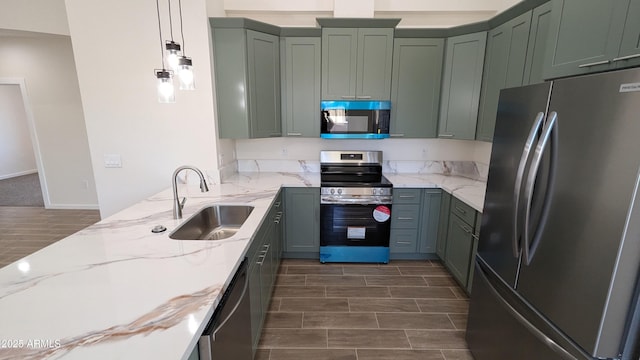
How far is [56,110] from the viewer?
4.57 m

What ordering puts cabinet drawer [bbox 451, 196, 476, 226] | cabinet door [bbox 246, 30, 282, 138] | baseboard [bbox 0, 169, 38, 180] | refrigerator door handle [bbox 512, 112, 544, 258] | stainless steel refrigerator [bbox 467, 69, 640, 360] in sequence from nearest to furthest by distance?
stainless steel refrigerator [bbox 467, 69, 640, 360] < refrigerator door handle [bbox 512, 112, 544, 258] < cabinet drawer [bbox 451, 196, 476, 226] < cabinet door [bbox 246, 30, 282, 138] < baseboard [bbox 0, 169, 38, 180]

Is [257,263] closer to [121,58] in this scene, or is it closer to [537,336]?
[537,336]

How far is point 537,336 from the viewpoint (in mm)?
1263

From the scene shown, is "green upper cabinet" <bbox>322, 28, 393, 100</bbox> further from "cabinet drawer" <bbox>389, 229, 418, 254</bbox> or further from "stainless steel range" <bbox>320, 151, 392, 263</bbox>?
"cabinet drawer" <bbox>389, 229, 418, 254</bbox>

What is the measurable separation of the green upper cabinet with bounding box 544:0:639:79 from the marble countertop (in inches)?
75.1

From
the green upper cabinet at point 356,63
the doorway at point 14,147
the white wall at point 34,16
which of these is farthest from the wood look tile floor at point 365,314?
the doorway at point 14,147

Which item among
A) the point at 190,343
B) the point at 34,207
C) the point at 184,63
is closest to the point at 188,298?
the point at 190,343

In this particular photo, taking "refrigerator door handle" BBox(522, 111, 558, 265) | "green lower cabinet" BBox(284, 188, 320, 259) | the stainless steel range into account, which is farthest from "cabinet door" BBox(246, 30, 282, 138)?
"refrigerator door handle" BBox(522, 111, 558, 265)

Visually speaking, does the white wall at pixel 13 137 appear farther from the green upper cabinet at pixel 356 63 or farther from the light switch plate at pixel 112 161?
the green upper cabinet at pixel 356 63

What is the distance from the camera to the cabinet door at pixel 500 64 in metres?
2.23

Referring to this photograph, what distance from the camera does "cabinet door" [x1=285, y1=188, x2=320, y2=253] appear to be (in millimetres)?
2992

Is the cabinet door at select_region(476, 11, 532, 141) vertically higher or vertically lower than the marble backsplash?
higher

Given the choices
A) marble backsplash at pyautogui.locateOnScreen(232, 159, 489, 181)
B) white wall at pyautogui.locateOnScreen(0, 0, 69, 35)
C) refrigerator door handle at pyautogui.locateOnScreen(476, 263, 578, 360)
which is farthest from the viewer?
marble backsplash at pyautogui.locateOnScreen(232, 159, 489, 181)

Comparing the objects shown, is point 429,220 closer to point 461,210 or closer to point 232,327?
point 461,210
